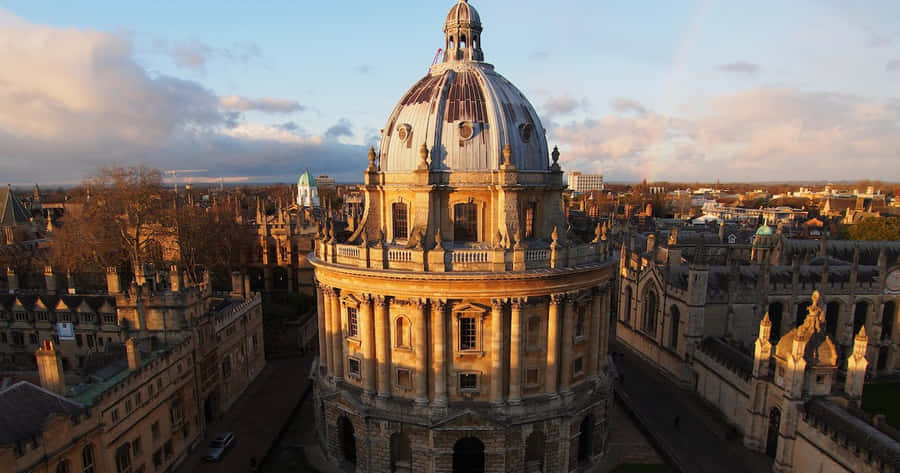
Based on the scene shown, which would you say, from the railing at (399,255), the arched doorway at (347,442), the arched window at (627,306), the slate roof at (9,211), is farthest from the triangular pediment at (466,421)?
the slate roof at (9,211)

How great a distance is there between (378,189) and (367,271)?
631 cm

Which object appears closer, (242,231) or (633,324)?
(633,324)

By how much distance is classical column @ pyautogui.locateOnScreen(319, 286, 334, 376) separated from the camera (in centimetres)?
3152

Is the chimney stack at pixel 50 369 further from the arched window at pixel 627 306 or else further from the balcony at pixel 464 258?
the arched window at pixel 627 306

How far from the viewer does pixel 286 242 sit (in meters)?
73.7

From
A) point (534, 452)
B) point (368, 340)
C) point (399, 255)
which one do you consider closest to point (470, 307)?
point (399, 255)

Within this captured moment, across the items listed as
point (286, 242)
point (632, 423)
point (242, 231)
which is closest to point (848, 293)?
point (632, 423)

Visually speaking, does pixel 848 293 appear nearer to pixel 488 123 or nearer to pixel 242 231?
pixel 488 123

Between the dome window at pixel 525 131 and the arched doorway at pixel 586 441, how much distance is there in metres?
18.3

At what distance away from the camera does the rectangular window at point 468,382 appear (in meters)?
29.0

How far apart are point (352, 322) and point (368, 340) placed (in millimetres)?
2156

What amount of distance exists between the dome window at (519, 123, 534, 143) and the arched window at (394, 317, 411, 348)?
44.6 ft

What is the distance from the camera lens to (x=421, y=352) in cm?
2839

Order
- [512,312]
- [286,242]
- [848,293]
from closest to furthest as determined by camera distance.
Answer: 1. [512,312]
2. [848,293]
3. [286,242]
